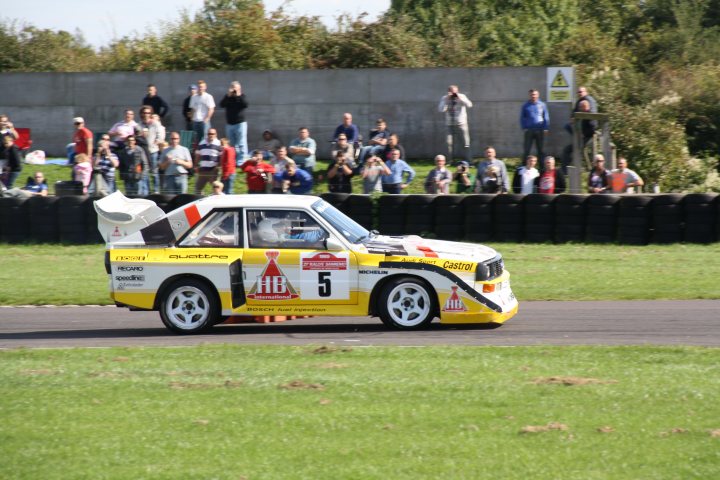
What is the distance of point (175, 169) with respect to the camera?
788 inches

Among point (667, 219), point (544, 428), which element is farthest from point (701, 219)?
point (544, 428)

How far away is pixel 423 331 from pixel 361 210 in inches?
283

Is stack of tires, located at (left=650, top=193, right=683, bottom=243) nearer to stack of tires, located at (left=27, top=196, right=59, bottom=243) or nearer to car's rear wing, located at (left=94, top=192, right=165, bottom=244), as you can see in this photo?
car's rear wing, located at (left=94, top=192, right=165, bottom=244)

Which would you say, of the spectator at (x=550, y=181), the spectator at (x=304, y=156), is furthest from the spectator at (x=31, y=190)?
the spectator at (x=550, y=181)

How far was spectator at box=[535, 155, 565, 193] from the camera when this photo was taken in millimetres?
18953

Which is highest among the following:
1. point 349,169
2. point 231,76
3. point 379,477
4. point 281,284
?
point 231,76

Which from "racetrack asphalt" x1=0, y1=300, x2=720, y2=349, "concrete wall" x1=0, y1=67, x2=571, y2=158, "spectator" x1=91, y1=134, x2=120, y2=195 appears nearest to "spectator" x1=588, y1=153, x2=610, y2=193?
"racetrack asphalt" x1=0, y1=300, x2=720, y2=349

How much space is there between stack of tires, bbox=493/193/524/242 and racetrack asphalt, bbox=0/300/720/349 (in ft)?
15.8

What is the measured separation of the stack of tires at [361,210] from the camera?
18438 millimetres

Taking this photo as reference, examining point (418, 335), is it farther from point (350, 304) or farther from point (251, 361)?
point (251, 361)

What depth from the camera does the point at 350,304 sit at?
11.5 m

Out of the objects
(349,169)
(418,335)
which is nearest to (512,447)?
(418,335)

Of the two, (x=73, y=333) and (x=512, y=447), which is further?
(x=73, y=333)

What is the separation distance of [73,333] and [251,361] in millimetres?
3351
